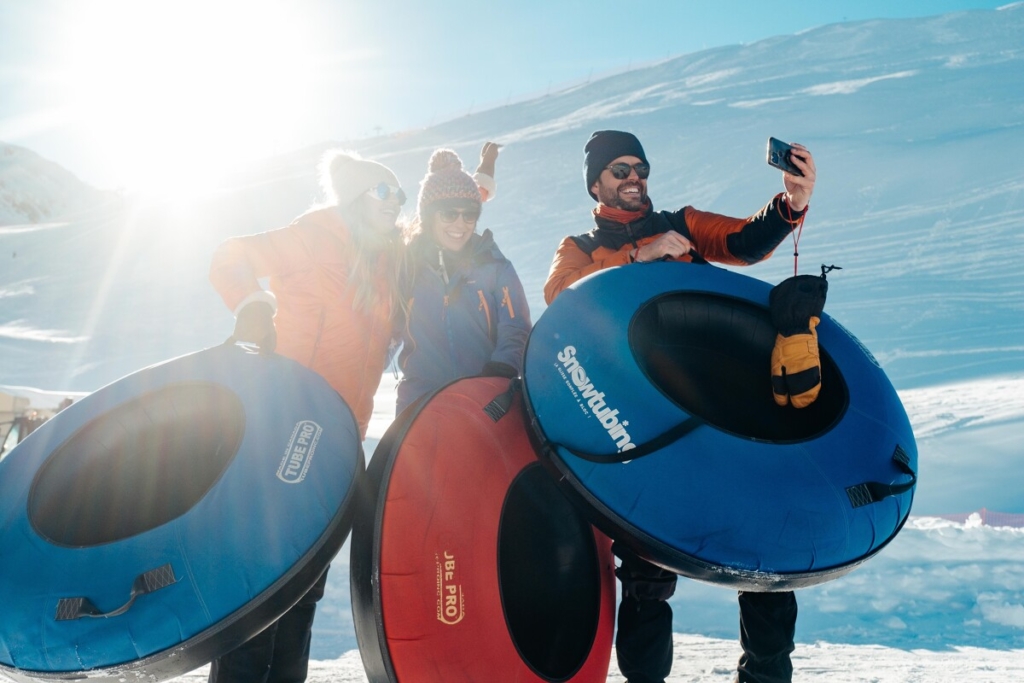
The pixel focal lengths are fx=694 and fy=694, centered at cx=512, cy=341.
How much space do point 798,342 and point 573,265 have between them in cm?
105

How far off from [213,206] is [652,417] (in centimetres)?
2598

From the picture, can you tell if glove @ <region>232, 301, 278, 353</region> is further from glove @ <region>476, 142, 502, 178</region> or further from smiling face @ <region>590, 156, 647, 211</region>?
glove @ <region>476, 142, 502, 178</region>

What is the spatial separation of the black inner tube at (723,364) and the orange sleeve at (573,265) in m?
0.44

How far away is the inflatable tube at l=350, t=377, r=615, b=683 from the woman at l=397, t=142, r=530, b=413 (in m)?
0.43

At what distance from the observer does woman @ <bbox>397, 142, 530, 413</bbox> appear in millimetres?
2711

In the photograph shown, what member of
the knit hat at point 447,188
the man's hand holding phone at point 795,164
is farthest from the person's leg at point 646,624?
the knit hat at point 447,188

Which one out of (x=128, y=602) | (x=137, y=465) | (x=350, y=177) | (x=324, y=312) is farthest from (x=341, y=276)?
(x=128, y=602)

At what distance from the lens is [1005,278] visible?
37.7 feet

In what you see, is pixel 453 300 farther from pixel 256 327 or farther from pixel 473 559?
pixel 473 559

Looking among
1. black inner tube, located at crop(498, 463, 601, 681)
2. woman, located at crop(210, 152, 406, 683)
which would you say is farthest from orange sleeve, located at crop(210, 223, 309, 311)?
black inner tube, located at crop(498, 463, 601, 681)

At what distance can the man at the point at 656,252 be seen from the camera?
212 centimetres

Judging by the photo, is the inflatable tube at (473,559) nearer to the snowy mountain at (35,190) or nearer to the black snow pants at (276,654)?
the black snow pants at (276,654)

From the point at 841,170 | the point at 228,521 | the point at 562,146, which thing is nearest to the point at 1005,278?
the point at 841,170

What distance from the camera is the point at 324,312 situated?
111 inches
